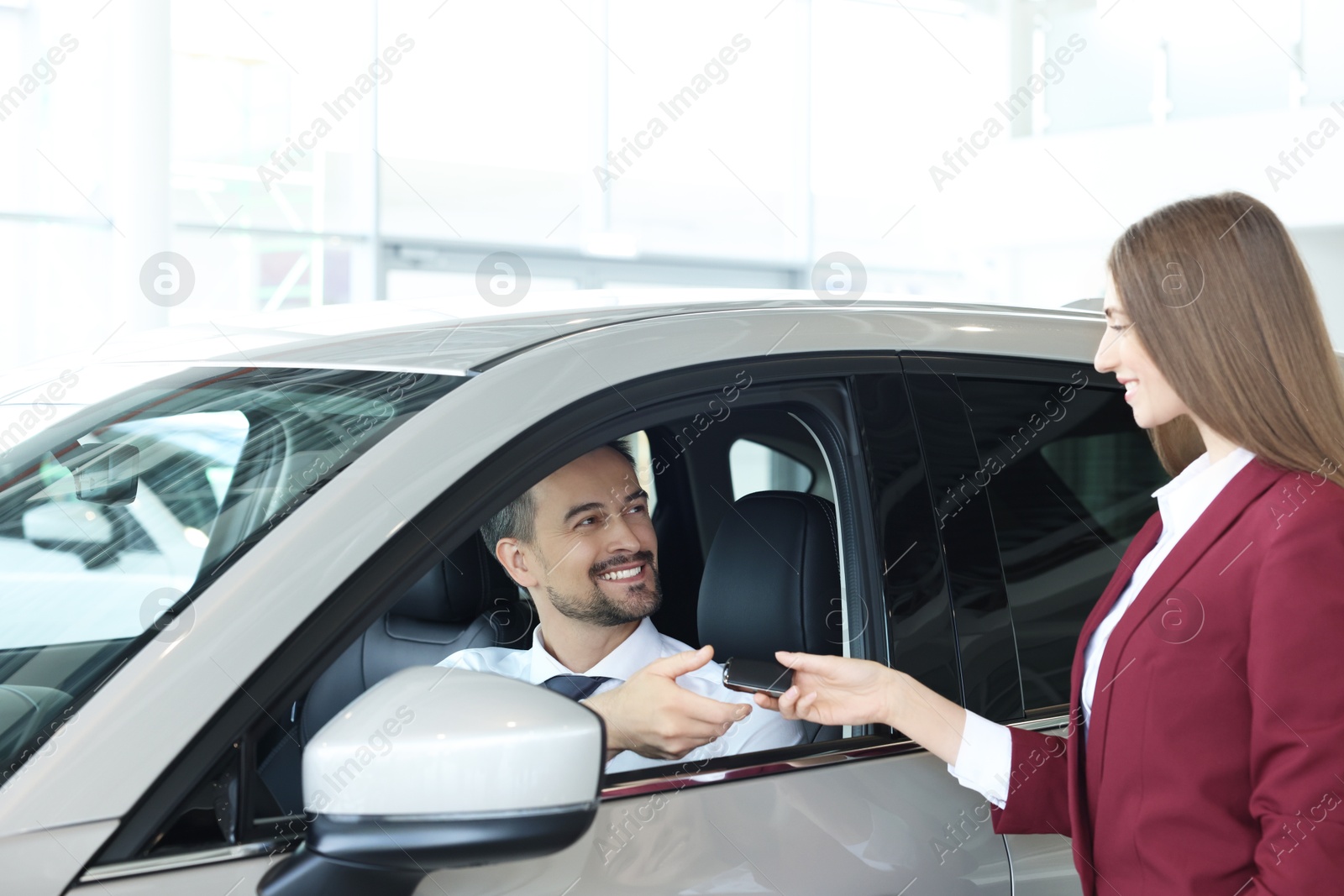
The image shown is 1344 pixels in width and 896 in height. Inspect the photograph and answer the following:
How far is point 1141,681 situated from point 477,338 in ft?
2.43

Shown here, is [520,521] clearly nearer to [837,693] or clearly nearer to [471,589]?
[471,589]

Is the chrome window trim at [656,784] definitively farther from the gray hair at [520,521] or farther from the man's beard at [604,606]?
the gray hair at [520,521]

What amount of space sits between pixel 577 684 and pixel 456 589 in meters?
0.29

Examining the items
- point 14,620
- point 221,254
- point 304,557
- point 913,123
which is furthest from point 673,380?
point 913,123

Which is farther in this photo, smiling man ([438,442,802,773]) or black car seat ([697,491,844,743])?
smiling man ([438,442,802,773])

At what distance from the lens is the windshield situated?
0.99 m

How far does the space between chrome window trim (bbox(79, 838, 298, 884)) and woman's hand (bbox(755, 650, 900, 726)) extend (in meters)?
0.51

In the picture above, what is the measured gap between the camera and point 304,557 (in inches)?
38.3

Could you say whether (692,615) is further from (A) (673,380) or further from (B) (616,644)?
(A) (673,380)

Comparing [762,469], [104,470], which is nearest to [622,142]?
[762,469]

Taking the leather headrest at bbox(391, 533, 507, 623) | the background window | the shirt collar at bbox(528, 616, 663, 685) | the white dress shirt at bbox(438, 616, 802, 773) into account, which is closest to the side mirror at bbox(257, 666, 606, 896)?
the white dress shirt at bbox(438, 616, 802, 773)

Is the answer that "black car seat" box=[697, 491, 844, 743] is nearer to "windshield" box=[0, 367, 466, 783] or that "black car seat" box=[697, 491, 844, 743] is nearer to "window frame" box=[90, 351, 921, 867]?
"window frame" box=[90, 351, 921, 867]

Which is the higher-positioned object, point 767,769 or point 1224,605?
point 1224,605

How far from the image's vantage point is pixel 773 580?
151 cm
